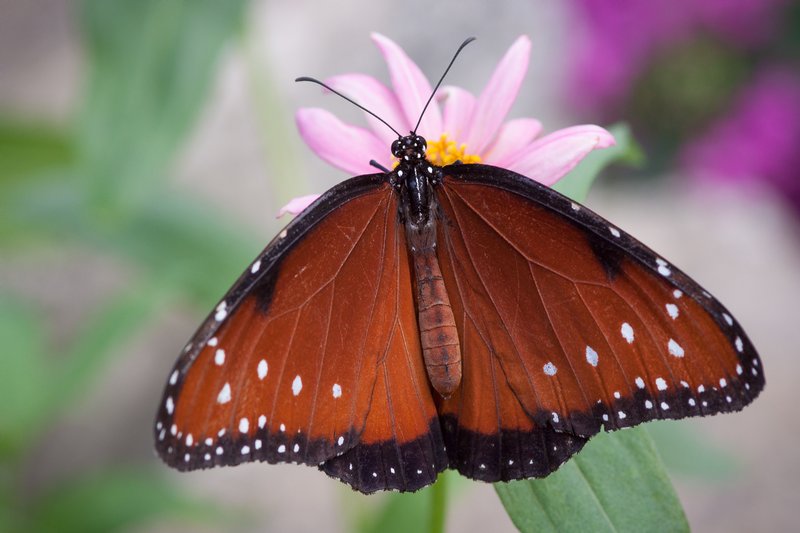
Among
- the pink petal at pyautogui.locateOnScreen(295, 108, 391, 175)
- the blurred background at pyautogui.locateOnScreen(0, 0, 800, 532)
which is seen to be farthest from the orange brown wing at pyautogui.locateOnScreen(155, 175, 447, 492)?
the blurred background at pyautogui.locateOnScreen(0, 0, 800, 532)

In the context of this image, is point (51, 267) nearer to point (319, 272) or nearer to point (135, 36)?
point (135, 36)

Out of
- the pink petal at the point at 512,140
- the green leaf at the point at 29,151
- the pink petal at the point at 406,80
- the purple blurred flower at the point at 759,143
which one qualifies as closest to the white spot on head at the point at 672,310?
the pink petal at the point at 512,140

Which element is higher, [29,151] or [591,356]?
[29,151]

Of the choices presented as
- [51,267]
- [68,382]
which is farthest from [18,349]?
[51,267]

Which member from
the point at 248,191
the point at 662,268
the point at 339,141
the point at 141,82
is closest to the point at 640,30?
the point at 248,191

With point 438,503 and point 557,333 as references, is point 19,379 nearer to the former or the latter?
point 438,503

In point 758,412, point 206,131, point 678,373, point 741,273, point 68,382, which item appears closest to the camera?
point 678,373

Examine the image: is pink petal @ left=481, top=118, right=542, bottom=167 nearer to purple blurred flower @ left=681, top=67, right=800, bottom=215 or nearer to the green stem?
the green stem
